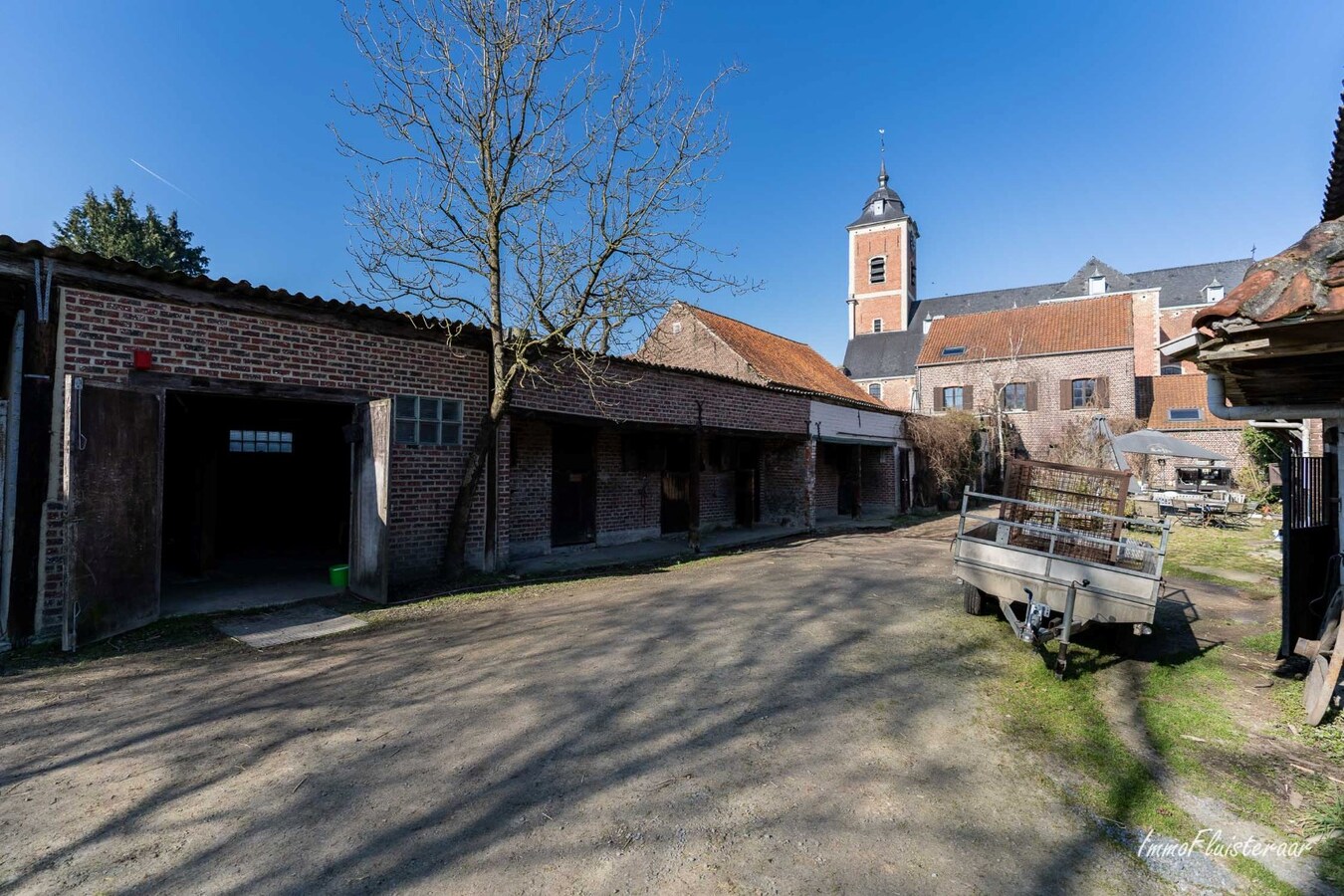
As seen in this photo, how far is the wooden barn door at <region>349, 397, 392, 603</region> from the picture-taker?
6859 mm

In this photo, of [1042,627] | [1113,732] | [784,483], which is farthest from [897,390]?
[1113,732]

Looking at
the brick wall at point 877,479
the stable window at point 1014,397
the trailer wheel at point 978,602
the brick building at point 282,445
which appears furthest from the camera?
the stable window at point 1014,397

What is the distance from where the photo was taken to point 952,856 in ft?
8.52

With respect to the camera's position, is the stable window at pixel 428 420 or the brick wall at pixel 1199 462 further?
the brick wall at pixel 1199 462

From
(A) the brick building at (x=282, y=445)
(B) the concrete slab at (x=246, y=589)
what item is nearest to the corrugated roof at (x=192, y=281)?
(A) the brick building at (x=282, y=445)

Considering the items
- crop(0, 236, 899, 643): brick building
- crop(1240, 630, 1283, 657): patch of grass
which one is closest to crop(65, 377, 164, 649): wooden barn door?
crop(0, 236, 899, 643): brick building

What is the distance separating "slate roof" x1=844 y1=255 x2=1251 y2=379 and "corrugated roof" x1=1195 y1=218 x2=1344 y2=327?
3830cm

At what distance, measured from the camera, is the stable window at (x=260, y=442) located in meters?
12.4

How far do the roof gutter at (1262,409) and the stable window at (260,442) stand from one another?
14756mm

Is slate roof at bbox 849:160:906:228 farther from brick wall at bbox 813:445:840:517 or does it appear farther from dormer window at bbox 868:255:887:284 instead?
A: brick wall at bbox 813:445:840:517

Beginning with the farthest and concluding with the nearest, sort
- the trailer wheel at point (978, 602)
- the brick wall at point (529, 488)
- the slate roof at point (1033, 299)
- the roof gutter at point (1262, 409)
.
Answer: the slate roof at point (1033, 299) < the brick wall at point (529, 488) < the trailer wheel at point (978, 602) < the roof gutter at point (1262, 409)

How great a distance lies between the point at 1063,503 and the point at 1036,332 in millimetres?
27106

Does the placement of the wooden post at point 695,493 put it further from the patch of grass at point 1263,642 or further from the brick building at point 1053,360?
the brick building at point 1053,360

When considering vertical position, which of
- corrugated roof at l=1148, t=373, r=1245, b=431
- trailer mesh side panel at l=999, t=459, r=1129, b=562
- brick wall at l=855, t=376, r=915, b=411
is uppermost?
brick wall at l=855, t=376, r=915, b=411
